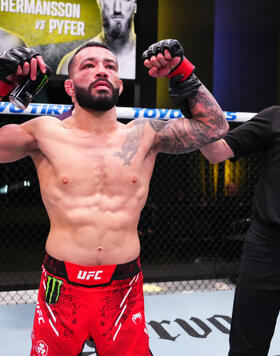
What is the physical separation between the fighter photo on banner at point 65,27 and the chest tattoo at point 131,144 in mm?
2652

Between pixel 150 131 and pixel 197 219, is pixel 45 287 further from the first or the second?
pixel 197 219

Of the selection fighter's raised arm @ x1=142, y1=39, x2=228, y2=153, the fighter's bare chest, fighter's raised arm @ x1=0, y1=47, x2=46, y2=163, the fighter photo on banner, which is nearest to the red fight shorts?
the fighter's bare chest

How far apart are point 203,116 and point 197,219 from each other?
285 cm

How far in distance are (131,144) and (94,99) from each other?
0.69 feet

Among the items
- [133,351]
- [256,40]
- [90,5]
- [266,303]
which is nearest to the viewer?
[133,351]

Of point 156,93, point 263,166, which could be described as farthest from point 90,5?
point 263,166

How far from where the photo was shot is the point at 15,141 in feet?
4.32

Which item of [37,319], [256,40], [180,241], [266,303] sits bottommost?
[180,241]

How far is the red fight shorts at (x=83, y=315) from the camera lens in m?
1.27

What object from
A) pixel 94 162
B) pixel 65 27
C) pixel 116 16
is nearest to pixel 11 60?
pixel 94 162

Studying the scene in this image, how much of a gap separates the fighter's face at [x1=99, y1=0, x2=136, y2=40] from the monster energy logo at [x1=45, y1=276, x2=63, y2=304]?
10.4 ft

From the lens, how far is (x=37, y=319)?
131 centimetres

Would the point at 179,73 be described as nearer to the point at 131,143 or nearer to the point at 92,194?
the point at 131,143

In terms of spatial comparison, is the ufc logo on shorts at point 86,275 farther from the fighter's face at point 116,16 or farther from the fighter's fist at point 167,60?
the fighter's face at point 116,16
